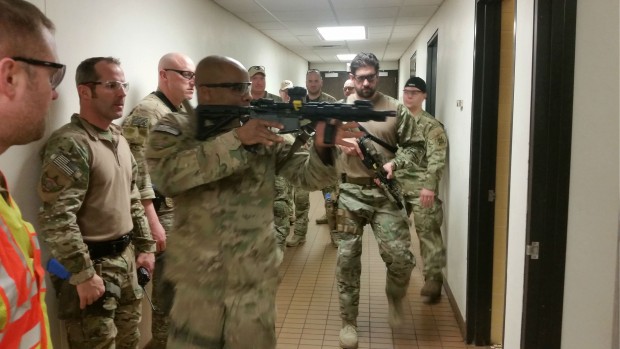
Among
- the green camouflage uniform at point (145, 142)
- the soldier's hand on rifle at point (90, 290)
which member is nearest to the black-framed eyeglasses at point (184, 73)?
the green camouflage uniform at point (145, 142)

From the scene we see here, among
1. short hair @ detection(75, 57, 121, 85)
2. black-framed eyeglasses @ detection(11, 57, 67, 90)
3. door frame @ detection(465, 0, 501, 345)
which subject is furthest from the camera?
door frame @ detection(465, 0, 501, 345)

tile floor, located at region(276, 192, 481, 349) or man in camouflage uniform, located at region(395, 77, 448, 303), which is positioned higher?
man in camouflage uniform, located at region(395, 77, 448, 303)

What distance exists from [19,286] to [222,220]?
0.89 metres

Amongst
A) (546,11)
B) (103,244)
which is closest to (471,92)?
(546,11)

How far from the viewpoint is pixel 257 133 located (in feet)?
5.16

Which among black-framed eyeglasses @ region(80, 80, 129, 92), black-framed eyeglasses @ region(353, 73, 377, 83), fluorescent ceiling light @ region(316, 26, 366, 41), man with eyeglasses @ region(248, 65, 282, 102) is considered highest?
fluorescent ceiling light @ region(316, 26, 366, 41)

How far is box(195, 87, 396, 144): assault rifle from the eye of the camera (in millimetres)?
1556

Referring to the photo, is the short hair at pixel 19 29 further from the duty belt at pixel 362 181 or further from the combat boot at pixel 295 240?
the combat boot at pixel 295 240

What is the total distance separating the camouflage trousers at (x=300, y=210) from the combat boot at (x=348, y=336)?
219cm

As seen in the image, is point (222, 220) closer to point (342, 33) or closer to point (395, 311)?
point (395, 311)

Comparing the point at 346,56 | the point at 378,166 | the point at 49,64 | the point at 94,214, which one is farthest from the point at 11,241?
the point at 346,56

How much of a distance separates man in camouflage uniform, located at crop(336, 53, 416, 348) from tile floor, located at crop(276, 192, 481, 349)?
149mm

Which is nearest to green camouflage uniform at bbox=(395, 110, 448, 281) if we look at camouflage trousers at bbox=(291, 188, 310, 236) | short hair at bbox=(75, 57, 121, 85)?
camouflage trousers at bbox=(291, 188, 310, 236)

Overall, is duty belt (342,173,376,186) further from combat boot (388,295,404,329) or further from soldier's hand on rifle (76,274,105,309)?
soldier's hand on rifle (76,274,105,309)
